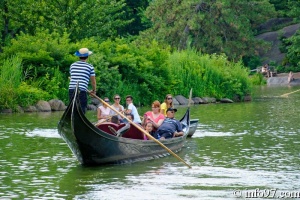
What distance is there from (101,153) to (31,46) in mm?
15780

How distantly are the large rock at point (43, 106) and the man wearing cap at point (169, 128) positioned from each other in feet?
37.0

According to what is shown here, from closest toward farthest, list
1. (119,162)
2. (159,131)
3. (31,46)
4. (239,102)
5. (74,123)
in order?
(74,123)
(119,162)
(159,131)
(31,46)
(239,102)

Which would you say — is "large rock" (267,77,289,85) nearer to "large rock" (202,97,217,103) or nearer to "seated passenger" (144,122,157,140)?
"large rock" (202,97,217,103)

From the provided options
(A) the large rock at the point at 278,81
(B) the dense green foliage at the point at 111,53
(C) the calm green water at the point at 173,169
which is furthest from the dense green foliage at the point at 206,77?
(A) the large rock at the point at 278,81

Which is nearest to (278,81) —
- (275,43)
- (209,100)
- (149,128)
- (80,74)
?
(275,43)

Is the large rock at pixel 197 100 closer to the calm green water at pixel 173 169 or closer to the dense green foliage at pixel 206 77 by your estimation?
the dense green foliage at pixel 206 77

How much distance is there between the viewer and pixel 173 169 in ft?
49.5

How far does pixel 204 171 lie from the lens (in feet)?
48.3

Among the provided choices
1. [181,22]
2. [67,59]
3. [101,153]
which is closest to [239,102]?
[67,59]

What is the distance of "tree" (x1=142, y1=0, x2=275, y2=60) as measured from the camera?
5241 centimetres

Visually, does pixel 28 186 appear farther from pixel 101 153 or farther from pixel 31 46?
pixel 31 46

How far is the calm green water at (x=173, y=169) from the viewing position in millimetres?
12625

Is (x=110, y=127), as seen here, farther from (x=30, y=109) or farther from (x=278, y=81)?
(x=278, y=81)

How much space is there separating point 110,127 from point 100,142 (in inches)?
28.2
